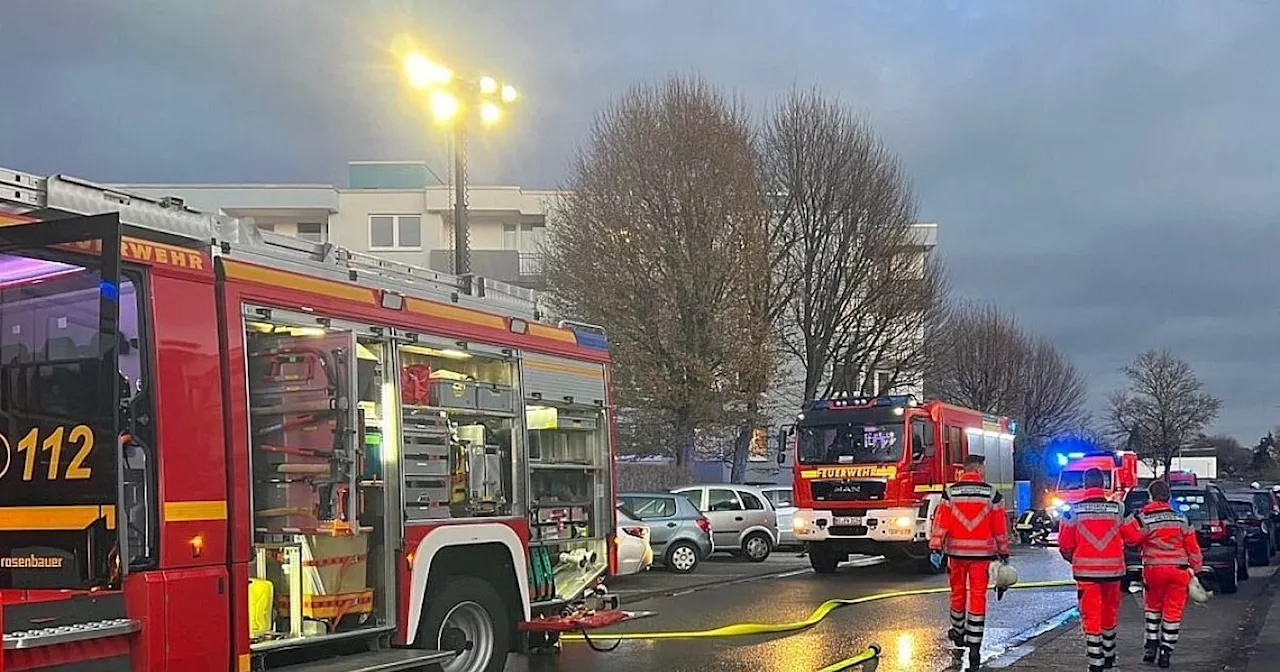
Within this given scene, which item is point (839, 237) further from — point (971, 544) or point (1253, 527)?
point (971, 544)

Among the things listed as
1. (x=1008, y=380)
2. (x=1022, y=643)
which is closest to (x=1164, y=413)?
(x=1008, y=380)

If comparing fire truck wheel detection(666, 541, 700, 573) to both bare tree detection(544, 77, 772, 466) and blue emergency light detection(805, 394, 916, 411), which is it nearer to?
blue emergency light detection(805, 394, 916, 411)

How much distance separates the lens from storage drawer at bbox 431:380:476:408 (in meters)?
8.38

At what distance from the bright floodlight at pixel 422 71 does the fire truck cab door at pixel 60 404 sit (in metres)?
7.51

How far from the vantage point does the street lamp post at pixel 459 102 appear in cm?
1328

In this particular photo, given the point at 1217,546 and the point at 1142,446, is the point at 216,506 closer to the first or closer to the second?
the point at 1217,546

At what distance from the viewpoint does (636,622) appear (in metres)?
13.9

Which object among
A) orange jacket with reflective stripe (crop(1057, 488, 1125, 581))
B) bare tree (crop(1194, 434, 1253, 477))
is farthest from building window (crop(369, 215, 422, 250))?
bare tree (crop(1194, 434, 1253, 477))

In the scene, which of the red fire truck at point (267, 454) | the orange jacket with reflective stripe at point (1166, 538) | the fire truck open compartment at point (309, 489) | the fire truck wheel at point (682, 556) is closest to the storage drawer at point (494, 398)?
the red fire truck at point (267, 454)

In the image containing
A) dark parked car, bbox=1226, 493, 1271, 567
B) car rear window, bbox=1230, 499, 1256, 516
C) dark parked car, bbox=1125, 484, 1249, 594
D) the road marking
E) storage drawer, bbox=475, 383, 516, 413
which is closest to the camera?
storage drawer, bbox=475, 383, 516, 413

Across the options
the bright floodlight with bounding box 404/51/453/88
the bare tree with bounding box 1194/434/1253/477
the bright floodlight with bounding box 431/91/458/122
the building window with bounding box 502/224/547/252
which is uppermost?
the building window with bounding box 502/224/547/252

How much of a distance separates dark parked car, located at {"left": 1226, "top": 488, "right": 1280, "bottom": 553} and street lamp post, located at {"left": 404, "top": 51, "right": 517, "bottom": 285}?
16681mm

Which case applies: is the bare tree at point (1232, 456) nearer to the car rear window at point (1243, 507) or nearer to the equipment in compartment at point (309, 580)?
the car rear window at point (1243, 507)

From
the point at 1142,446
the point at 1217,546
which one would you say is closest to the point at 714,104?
the point at 1217,546
